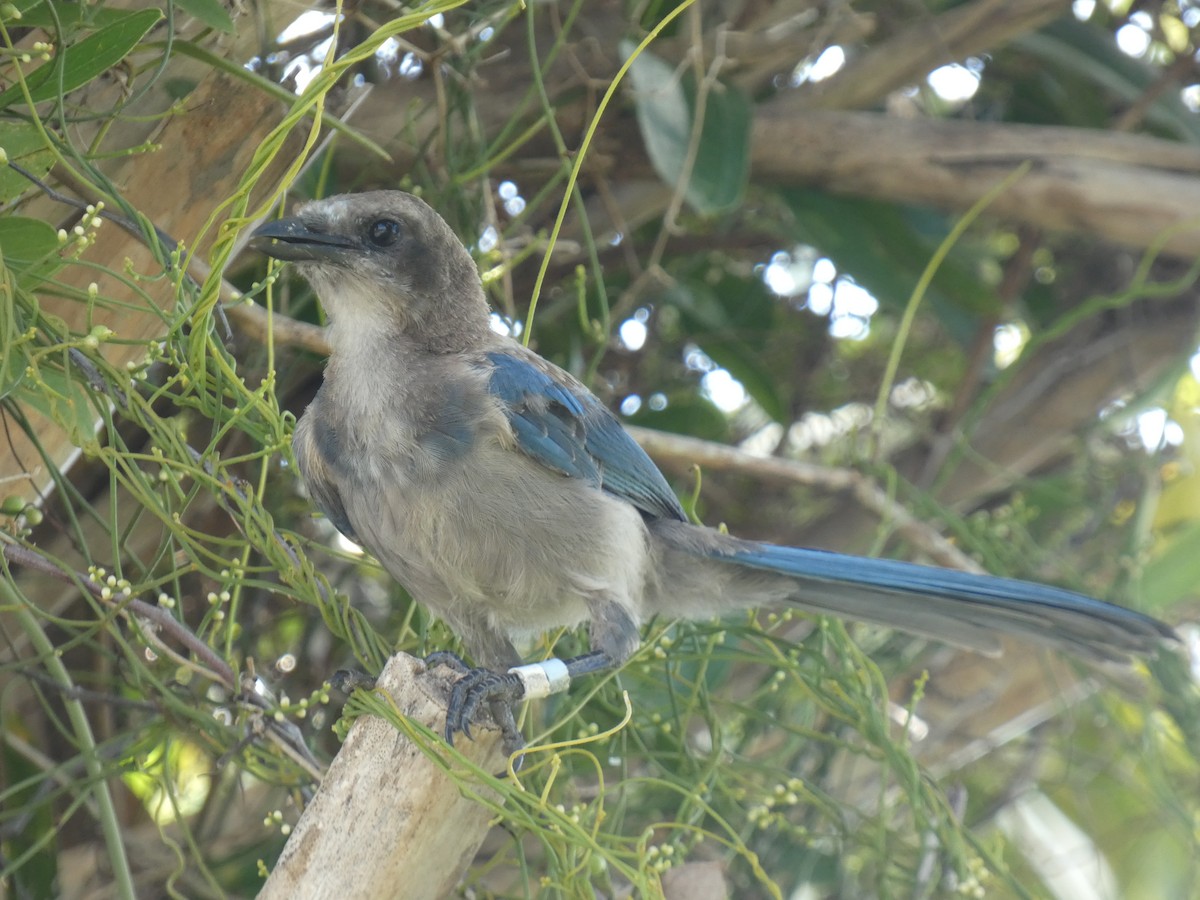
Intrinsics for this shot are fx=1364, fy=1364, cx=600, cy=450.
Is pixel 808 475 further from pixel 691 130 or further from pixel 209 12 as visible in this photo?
pixel 209 12

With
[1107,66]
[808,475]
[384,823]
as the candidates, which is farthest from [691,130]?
[384,823]

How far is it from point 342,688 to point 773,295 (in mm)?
2287

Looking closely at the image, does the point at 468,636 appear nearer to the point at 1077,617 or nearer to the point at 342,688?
the point at 342,688

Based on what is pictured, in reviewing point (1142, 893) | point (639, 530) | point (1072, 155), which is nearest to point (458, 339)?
point (639, 530)

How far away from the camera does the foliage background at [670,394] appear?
7.22 ft

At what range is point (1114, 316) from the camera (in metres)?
4.29

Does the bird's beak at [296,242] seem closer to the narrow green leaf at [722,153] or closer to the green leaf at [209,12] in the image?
the green leaf at [209,12]

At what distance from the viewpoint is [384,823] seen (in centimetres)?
182

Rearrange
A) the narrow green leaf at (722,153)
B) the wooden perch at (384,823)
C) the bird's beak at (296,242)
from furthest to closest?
the narrow green leaf at (722,153), the bird's beak at (296,242), the wooden perch at (384,823)

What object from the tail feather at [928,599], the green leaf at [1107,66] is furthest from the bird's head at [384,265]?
the green leaf at [1107,66]

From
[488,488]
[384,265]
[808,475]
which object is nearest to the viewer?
[488,488]

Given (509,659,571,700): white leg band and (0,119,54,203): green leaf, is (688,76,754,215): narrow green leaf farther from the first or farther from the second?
(0,119,54,203): green leaf

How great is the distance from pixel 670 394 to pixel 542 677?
6.33 ft

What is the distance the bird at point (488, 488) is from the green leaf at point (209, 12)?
425mm
